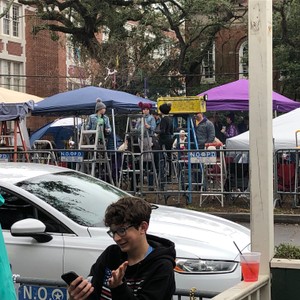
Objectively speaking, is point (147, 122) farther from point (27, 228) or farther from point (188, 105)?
point (27, 228)

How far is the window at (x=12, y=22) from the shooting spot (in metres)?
36.5

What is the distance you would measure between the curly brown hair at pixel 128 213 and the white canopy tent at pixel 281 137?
10437 mm

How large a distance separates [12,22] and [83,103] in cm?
2318

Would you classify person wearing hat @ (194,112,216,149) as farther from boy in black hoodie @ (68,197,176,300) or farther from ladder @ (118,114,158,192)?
boy in black hoodie @ (68,197,176,300)

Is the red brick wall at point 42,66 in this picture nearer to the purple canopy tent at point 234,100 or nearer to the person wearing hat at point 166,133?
the purple canopy tent at point 234,100

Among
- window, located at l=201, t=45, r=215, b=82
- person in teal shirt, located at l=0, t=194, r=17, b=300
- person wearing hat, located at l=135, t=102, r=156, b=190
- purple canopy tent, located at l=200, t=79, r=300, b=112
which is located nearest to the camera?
person in teal shirt, located at l=0, t=194, r=17, b=300

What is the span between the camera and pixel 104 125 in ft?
47.9

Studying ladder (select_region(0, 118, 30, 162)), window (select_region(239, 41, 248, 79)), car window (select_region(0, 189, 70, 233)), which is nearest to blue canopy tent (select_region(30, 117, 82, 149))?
ladder (select_region(0, 118, 30, 162))

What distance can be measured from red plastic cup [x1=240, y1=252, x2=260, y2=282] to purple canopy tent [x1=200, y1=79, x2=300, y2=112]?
13527mm

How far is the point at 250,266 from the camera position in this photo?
3607 mm

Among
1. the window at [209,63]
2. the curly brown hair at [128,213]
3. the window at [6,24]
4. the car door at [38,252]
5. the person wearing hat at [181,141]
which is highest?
the window at [6,24]

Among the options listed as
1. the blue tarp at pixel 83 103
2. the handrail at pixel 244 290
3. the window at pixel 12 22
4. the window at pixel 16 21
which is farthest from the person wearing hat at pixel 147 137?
the window at pixel 16 21

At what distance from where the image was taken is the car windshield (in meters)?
5.82

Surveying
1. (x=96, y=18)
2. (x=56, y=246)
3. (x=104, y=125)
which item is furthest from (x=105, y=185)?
(x=96, y=18)
